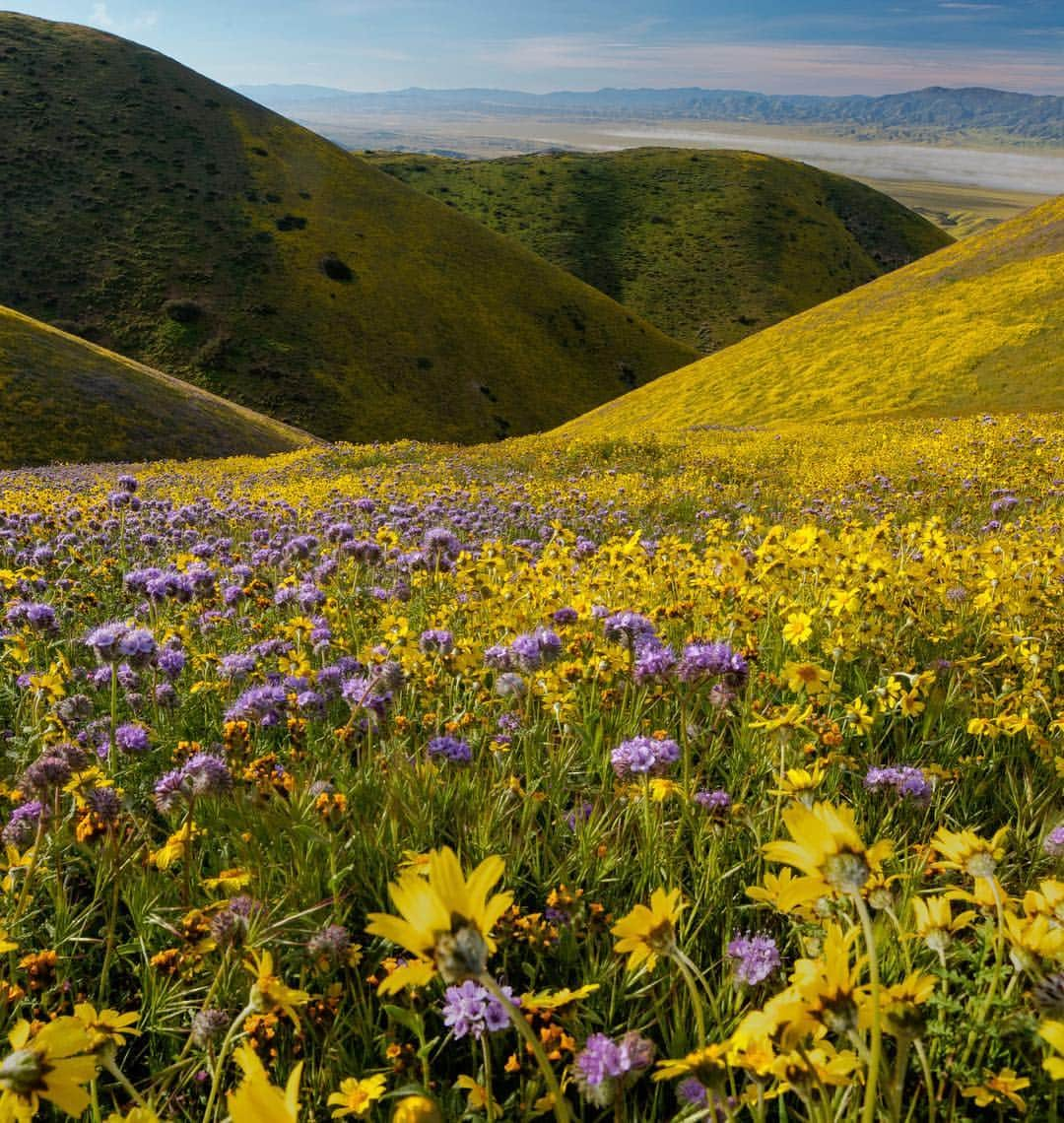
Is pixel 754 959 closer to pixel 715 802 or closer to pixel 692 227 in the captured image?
pixel 715 802

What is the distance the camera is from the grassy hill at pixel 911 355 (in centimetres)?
3403

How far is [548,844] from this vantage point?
2930 mm

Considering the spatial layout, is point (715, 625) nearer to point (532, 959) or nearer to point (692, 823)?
point (692, 823)

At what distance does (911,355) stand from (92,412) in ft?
139

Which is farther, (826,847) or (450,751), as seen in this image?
(450,751)

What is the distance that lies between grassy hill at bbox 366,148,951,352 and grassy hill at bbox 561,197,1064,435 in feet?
202

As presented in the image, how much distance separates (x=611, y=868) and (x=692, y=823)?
0.37 meters

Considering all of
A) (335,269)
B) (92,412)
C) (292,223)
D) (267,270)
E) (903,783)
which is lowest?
(92,412)

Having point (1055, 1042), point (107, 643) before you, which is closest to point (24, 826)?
point (107, 643)

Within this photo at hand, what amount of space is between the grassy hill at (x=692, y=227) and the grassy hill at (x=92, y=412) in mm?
79434

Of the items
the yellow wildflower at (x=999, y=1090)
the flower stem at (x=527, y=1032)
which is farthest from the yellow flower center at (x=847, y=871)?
the yellow wildflower at (x=999, y=1090)

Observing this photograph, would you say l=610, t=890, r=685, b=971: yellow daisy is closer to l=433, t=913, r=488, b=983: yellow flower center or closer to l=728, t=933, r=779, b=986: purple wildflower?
l=433, t=913, r=488, b=983: yellow flower center

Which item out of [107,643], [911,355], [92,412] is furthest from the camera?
[92,412]

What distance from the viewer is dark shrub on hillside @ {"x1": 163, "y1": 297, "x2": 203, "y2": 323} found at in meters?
68.9
